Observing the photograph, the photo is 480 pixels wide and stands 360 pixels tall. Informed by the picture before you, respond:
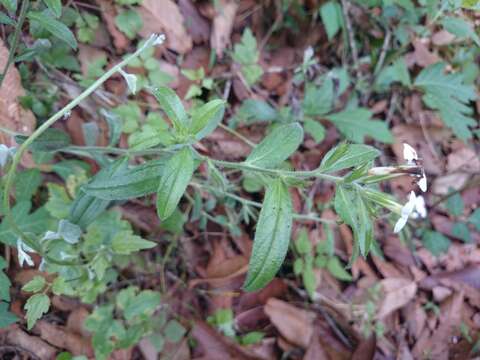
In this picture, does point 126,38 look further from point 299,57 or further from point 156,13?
point 299,57

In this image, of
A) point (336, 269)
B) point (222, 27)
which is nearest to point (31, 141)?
point (222, 27)

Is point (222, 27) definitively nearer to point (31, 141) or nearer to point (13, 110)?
point (13, 110)

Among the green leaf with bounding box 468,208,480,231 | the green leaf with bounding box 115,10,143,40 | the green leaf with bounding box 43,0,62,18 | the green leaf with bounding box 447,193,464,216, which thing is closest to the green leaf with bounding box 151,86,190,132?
the green leaf with bounding box 43,0,62,18

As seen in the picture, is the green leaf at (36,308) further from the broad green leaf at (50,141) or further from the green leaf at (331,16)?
the green leaf at (331,16)

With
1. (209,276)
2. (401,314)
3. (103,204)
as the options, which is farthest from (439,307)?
(103,204)

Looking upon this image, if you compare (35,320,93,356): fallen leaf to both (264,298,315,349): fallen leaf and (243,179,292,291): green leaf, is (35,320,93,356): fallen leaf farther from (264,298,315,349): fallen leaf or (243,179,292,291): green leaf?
(243,179,292,291): green leaf
